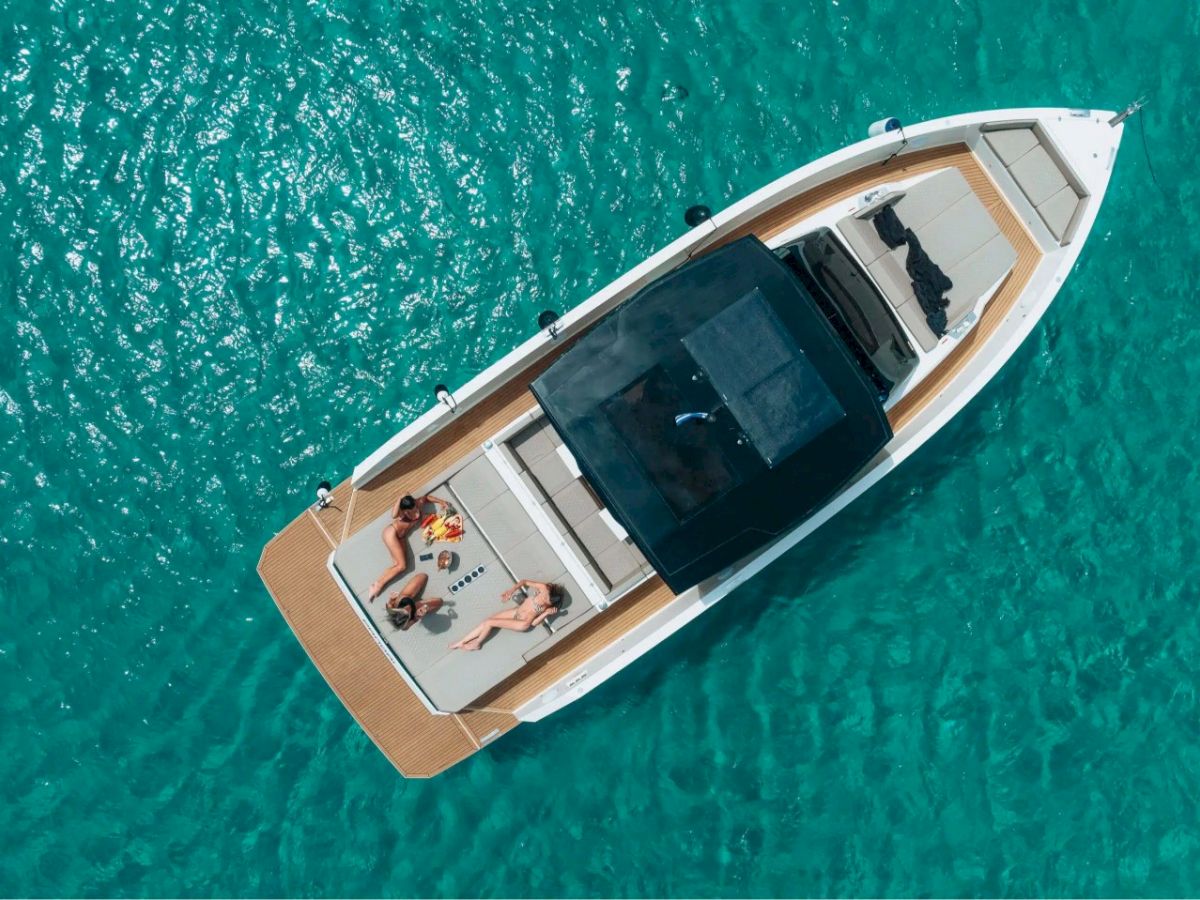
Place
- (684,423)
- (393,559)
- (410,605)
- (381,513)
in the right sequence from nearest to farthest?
(684,423), (410,605), (393,559), (381,513)

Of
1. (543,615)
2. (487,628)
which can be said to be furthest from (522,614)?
(487,628)

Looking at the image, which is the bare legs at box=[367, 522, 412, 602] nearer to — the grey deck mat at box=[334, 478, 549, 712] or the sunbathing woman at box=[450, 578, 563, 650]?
the grey deck mat at box=[334, 478, 549, 712]

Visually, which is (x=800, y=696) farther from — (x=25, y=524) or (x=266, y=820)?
(x=25, y=524)

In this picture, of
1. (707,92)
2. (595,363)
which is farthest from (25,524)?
(707,92)

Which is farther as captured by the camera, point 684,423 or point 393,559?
point 393,559

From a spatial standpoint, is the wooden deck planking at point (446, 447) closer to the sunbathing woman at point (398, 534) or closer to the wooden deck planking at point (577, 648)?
the sunbathing woman at point (398, 534)

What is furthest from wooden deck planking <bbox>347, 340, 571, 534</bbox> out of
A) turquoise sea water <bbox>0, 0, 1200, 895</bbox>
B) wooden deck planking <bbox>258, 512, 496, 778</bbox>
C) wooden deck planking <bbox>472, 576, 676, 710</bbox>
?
wooden deck planking <bbox>472, 576, 676, 710</bbox>

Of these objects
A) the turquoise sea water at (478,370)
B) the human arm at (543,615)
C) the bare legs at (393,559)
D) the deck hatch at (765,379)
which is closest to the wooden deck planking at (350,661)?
the bare legs at (393,559)

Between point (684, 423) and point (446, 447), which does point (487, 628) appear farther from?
point (684, 423)
